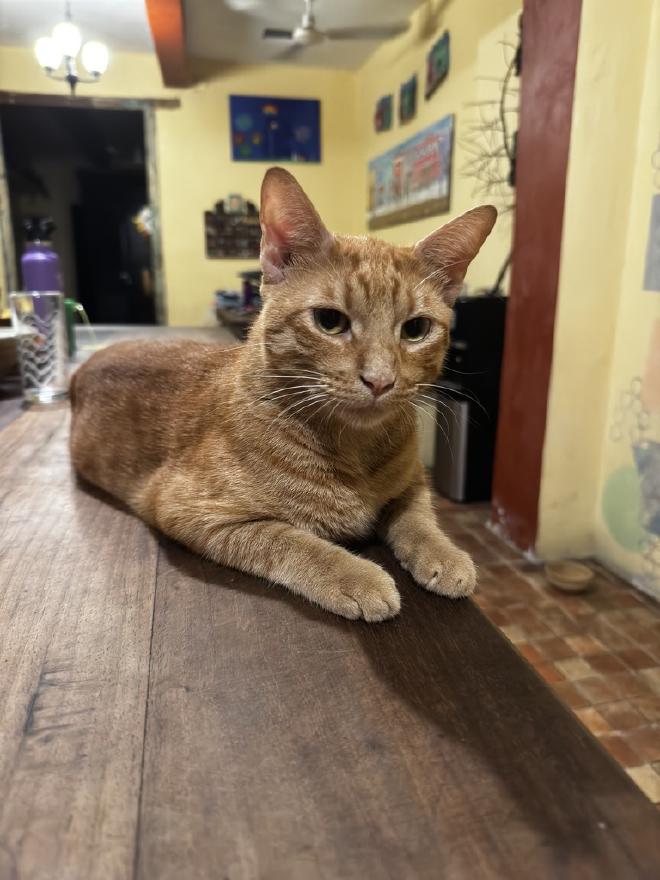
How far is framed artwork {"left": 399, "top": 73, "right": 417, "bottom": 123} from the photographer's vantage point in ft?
13.3

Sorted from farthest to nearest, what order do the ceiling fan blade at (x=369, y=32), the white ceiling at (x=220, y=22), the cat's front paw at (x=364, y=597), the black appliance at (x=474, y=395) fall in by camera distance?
the ceiling fan blade at (x=369, y=32)
the white ceiling at (x=220, y=22)
the black appliance at (x=474, y=395)
the cat's front paw at (x=364, y=597)

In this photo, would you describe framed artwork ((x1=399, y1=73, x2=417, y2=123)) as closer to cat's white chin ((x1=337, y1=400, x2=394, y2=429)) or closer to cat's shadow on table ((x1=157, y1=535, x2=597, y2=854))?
cat's white chin ((x1=337, y1=400, x2=394, y2=429))

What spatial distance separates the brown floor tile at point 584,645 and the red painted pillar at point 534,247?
1.80 ft

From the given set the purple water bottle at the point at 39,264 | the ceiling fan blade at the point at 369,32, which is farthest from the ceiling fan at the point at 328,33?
the purple water bottle at the point at 39,264

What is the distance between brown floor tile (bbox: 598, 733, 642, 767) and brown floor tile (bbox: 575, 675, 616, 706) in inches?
5.1

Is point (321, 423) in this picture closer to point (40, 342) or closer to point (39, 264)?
point (40, 342)

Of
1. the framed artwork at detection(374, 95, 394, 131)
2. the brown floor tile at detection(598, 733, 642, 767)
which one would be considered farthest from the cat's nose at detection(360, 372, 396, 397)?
the framed artwork at detection(374, 95, 394, 131)

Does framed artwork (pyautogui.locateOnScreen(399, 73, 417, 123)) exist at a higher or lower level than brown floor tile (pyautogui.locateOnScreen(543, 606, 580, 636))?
higher

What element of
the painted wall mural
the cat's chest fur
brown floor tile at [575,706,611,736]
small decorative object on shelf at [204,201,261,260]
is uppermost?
small decorative object on shelf at [204,201,261,260]

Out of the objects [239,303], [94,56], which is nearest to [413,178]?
[239,303]

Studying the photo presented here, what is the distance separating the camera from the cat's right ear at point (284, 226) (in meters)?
0.81

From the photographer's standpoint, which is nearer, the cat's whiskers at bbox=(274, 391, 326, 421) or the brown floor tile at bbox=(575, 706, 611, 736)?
the cat's whiskers at bbox=(274, 391, 326, 421)

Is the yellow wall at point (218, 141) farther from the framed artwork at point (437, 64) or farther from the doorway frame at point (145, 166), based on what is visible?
the framed artwork at point (437, 64)

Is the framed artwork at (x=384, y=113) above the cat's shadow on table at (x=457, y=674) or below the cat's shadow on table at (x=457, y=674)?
above
